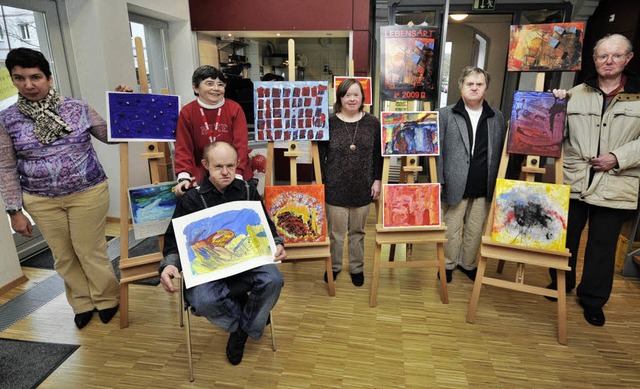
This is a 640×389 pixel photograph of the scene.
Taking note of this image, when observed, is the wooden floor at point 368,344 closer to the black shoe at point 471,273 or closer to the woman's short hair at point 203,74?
the black shoe at point 471,273

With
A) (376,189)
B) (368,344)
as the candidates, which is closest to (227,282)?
(368,344)

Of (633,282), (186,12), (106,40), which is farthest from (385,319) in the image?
(186,12)

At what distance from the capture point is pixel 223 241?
6.24ft

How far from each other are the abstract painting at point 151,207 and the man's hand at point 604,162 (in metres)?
2.58

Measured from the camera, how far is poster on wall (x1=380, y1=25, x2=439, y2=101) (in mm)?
2953

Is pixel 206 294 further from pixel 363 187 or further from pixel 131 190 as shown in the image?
pixel 363 187

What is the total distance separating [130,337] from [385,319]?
159 cm

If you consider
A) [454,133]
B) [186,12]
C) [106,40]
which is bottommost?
[454,133]

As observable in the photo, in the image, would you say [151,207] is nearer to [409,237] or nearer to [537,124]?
[409,237]

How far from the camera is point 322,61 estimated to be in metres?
6.08

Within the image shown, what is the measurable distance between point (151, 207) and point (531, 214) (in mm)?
2369

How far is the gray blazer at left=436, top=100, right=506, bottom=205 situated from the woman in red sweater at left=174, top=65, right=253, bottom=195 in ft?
4.51

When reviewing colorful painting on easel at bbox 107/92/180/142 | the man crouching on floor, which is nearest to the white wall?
colorful painting on easel at bbox 107/92/180/142

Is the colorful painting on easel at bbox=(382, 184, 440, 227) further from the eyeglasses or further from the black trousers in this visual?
the eyeglasses
